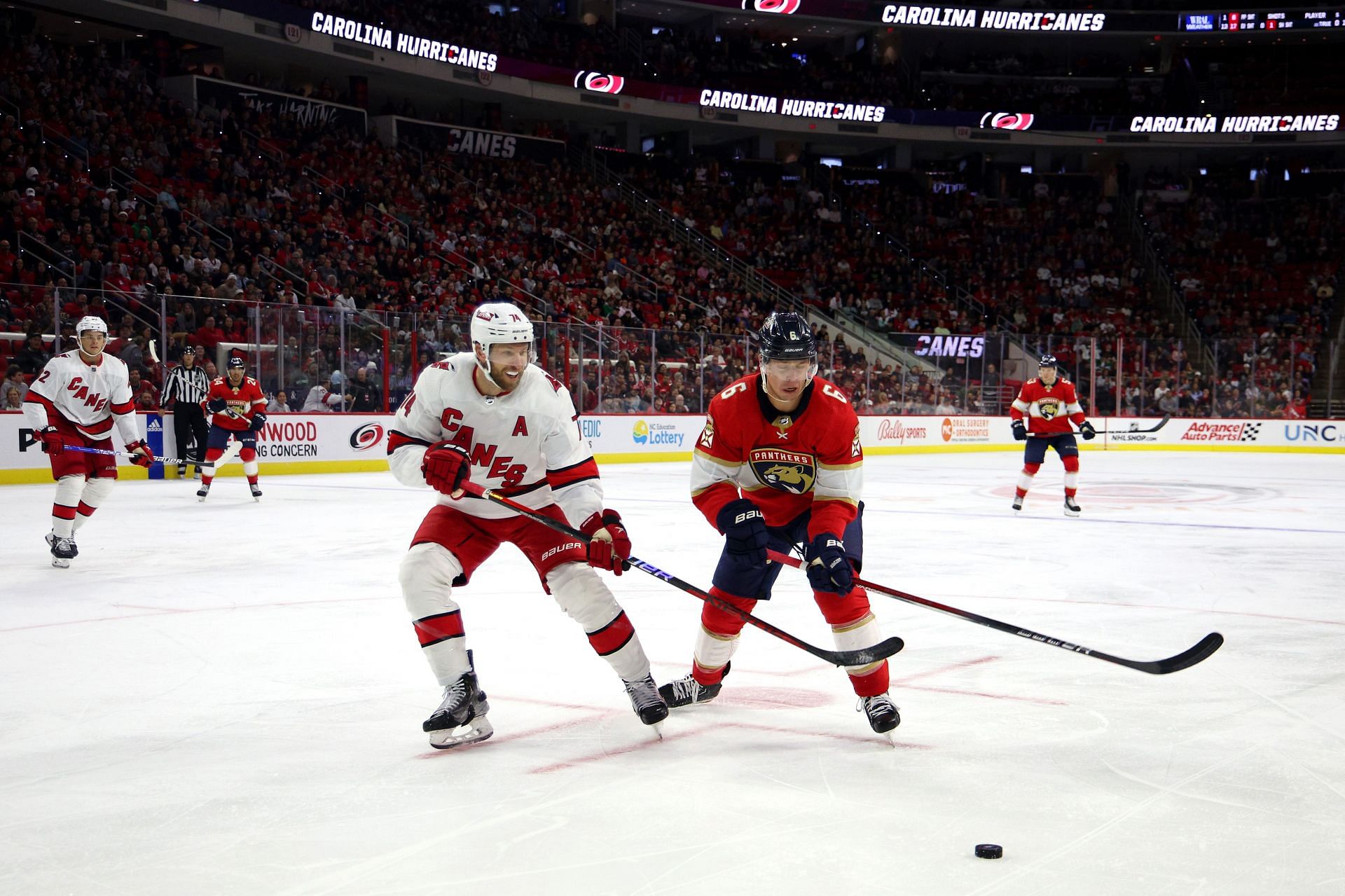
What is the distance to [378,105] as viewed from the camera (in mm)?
27625

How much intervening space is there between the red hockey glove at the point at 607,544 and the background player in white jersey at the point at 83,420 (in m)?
4.89

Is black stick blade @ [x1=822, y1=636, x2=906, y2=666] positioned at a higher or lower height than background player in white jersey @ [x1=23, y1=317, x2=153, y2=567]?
lower

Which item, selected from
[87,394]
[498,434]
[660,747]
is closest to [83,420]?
[87,394]

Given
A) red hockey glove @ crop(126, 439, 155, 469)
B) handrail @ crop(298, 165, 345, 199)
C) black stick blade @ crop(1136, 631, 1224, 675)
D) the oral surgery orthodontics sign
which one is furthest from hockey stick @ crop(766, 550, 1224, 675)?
the oral surgery orthodontics sign

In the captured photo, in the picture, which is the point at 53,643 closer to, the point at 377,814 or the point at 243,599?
the point at 243,599

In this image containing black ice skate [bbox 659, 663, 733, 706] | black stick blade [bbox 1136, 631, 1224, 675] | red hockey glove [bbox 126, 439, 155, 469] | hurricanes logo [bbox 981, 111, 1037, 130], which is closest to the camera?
black stick blade [bbox 1136, 631, 1224, 675]

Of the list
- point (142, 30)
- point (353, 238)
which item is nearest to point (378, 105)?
point (142, 30)

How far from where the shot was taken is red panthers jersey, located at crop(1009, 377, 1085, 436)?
37.3ft

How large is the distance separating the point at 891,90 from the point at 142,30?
18.9 metres

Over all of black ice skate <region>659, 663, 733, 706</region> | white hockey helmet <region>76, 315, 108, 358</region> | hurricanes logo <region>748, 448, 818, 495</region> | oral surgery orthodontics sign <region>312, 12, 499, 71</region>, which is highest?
oral surgery orthodontics sign <region>312, 12, 499, 71</region>

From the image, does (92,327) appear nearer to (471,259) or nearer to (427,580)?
(427,580)

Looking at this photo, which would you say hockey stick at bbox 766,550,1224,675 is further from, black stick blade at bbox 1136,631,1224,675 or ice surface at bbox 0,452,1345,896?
ice surface at bbox 0,452,1345,896

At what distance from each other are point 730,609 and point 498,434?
91 cm

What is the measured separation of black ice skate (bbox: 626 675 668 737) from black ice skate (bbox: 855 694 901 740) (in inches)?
23.8
